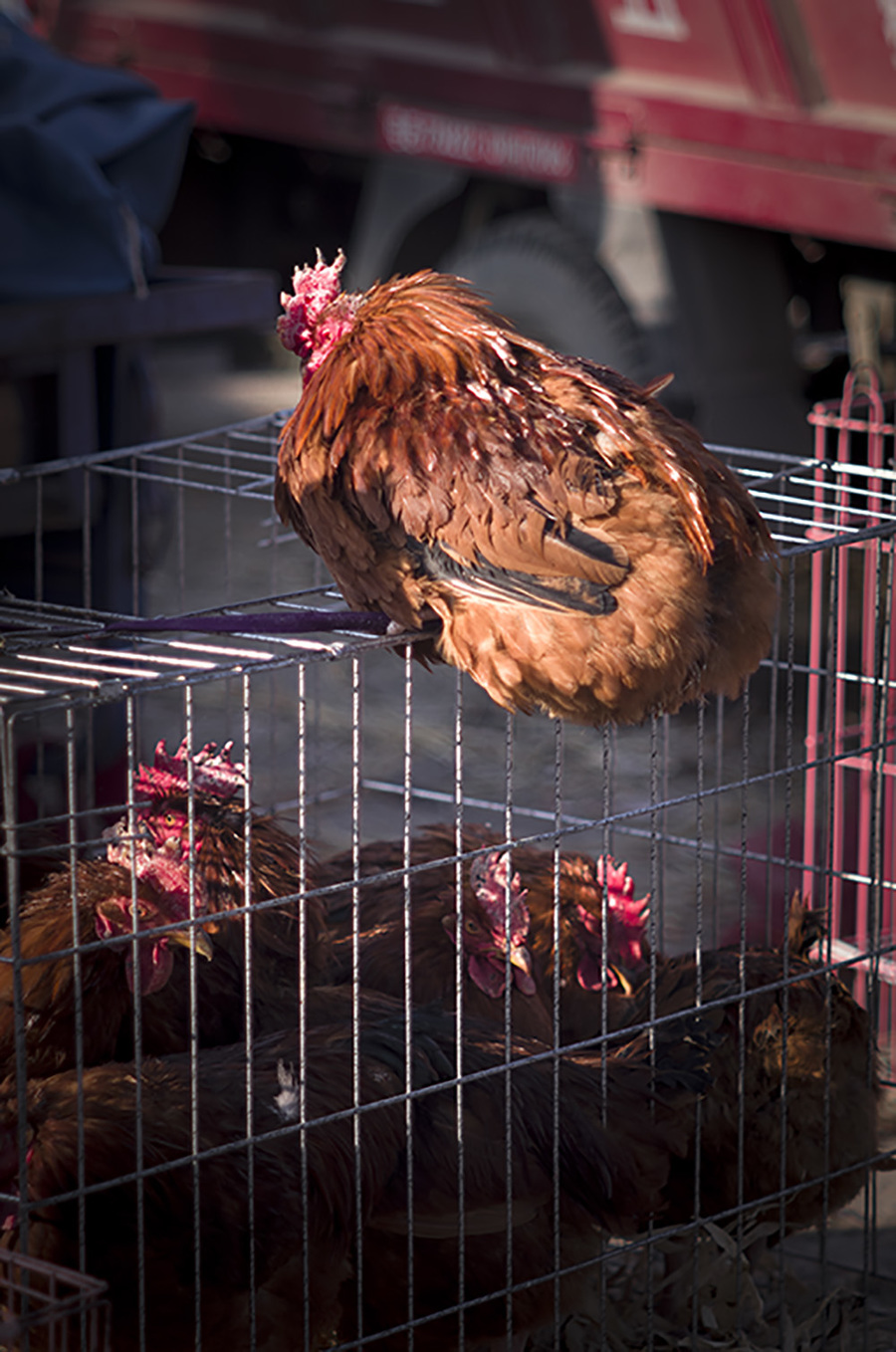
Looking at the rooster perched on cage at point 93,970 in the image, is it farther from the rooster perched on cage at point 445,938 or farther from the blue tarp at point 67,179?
the blue tarp at point 67,179

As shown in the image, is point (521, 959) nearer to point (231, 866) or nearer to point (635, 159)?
point (231, 866)

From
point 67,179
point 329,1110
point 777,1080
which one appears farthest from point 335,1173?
point 67,179

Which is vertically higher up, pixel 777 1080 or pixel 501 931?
pixel 501 931

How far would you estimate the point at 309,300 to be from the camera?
2.48m

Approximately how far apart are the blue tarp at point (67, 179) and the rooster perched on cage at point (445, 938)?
207 centimetres

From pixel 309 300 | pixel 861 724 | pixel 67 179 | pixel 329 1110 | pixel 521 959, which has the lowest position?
pixel 329 1110

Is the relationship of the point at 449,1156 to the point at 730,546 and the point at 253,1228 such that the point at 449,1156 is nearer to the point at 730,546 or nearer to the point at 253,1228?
the point at 253,1228

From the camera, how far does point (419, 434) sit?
7.30 feet

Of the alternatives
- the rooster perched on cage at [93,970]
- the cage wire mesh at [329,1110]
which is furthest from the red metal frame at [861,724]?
the rooster perched on cage at [93,970]

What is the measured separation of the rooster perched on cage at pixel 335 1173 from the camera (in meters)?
2.14

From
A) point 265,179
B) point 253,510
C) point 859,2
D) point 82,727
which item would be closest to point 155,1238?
point 82,727

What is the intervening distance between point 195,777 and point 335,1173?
634mm

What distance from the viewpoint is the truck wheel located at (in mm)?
6309

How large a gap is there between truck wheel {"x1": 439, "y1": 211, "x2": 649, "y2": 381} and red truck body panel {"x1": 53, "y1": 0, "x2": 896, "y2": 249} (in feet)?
0.76
